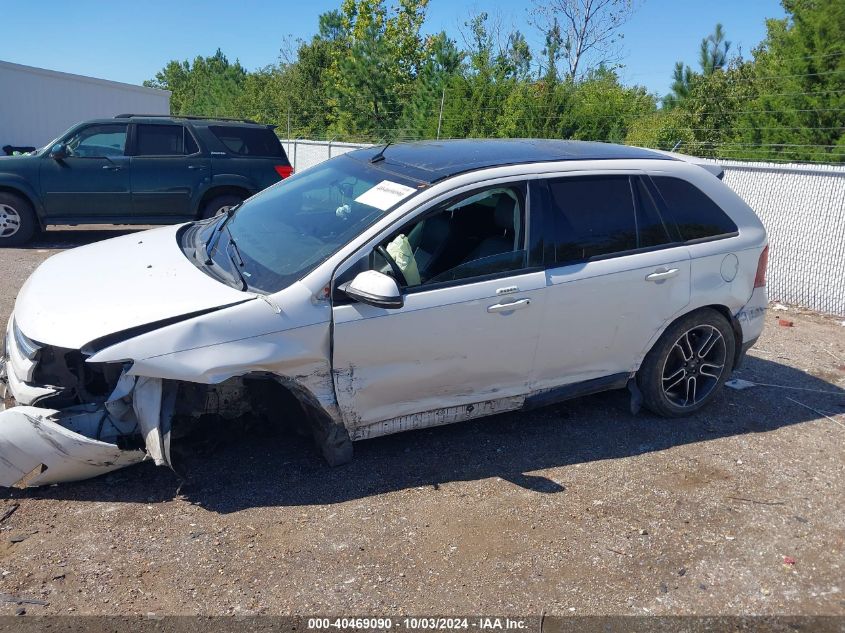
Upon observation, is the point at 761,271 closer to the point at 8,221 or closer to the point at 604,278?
the point at 604,278

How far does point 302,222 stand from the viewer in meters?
4.41

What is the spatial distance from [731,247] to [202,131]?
8473 millimetres

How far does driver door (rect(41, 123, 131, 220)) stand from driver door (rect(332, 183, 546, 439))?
309 inches

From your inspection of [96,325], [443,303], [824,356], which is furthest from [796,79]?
[96,325]

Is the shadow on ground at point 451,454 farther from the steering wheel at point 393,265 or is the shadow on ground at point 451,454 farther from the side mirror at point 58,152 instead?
the side mirror at point 58,152

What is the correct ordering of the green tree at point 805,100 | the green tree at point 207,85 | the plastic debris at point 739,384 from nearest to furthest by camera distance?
the plastic debris at point 739,384
the green tree at point 805,100
the green tree at point 207,85

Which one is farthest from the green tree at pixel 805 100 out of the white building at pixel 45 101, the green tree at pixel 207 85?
the green tree at pixel 207 85

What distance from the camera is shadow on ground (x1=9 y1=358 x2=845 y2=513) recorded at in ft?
12.8

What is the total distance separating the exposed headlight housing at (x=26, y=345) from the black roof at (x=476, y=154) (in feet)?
7.28

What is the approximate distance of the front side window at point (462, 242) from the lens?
160 inches

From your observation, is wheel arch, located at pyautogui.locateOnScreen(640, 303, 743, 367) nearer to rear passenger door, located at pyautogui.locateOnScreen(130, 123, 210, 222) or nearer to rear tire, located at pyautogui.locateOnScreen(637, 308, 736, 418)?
rear tire, located at pyautogui.locateOnScreen(637, 308, 736, 418)

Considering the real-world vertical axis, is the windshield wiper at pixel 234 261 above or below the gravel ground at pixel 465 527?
above

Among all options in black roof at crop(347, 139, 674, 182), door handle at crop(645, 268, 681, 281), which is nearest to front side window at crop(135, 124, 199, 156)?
black roof at crop(347, 139, 674, 182)

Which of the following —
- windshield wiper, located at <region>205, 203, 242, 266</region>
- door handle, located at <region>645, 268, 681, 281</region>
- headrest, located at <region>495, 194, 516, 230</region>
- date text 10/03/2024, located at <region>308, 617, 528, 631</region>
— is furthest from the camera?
door handle, located at <region>645, 268, 681, 281</region>
